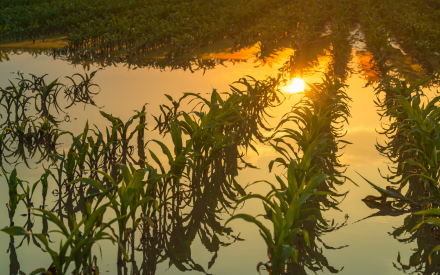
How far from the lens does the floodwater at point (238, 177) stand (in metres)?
3.26

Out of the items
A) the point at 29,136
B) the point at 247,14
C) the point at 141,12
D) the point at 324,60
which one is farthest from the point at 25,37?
the point at 29,136

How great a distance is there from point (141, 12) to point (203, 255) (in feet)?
50.8

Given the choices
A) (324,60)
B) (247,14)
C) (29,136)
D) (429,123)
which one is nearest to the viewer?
(429,123)

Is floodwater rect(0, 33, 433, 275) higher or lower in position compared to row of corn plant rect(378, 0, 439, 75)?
lower

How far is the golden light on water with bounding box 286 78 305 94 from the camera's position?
28.4 feet

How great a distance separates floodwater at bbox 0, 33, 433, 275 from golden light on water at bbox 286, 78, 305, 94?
11.5 inches

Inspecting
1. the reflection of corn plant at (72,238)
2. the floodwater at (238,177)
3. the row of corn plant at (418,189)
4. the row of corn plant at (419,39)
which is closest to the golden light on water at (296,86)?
the floodwater at (238,177)

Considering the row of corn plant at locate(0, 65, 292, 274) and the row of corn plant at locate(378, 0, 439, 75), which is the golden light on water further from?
the row of corn plant at locate(378, 0, 439, 75)

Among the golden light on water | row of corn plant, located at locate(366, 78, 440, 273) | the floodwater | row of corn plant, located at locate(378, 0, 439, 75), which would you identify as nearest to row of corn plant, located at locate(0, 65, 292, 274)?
→ the floodwater

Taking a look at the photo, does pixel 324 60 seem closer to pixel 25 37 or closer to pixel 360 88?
pixel 360 88

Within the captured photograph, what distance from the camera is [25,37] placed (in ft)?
48.4

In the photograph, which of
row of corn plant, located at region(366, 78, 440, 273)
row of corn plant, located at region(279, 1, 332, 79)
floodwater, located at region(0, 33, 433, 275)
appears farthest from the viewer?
row of corn plant, located at region(279, 1, 332, 79)

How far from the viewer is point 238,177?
4945 mm

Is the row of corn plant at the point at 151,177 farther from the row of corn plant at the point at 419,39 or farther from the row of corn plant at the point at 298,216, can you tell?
the row of corn plant at the point at 419,39
